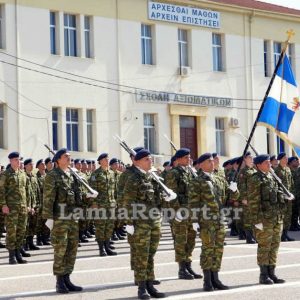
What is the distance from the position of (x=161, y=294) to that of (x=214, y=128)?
74.5ft

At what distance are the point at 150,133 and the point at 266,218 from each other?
766 inches

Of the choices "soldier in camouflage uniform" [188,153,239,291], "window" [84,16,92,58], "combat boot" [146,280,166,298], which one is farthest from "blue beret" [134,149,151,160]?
"window" [84,16,92,58]

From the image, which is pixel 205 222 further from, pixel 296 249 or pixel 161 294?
pixel 296 249

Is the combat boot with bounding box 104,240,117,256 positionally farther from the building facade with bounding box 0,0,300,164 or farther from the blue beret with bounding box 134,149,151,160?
the building facade with bounding box 0,0,300,164

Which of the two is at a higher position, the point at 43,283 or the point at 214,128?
the point at 214,128

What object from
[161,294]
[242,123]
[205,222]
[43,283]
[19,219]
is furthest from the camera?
[242,123]

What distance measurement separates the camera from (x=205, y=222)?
1061cm

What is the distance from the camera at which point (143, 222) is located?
10.2 metres

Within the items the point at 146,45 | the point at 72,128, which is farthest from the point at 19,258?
the point at 146,45

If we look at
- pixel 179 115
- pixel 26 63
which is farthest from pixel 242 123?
pixel 26 63

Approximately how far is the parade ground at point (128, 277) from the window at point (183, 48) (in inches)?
637

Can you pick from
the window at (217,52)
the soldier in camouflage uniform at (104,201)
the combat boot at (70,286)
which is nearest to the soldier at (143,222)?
the combat boot at (70,286)

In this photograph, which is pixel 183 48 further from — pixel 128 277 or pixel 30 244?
pixel 128 277

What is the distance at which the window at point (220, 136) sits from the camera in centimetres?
3275
